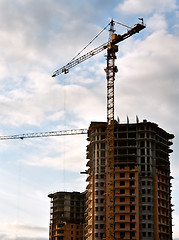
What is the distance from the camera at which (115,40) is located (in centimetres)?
16350

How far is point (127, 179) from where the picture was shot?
159500mm

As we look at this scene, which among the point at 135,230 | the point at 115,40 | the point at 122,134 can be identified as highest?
the point at 115,40

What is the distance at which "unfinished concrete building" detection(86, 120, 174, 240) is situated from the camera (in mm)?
154375

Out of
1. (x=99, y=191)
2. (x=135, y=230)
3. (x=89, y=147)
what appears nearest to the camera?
(x=135, y=230)

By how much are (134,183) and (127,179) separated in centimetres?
284

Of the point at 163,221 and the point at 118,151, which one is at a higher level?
the point at 118,151

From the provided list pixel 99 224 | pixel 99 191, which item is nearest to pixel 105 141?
pixel 99 191

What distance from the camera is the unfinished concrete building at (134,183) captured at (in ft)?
506

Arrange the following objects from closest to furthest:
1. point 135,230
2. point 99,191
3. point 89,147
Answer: point 135,230
point 99,191
point 89,147

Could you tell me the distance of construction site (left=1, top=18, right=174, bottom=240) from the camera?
154250mm

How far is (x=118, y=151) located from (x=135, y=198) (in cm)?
1901

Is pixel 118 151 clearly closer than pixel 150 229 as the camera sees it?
No

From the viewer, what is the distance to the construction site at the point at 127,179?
154250mm

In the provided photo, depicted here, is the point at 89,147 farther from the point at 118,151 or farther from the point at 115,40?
the point at 115,40
